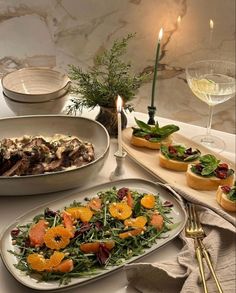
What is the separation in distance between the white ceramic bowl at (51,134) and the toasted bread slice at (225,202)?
0.88 ft

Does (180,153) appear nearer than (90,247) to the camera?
No

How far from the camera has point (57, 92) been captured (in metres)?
1.42

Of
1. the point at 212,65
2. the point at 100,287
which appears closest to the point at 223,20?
the point at 212,65

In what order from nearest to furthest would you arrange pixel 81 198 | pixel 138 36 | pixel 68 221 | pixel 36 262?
pixel 36 262 → pixel 68 221 → pixel 81 198 → pixel 138 36

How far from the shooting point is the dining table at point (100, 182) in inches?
36.2

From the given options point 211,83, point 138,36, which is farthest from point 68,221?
point 138,36

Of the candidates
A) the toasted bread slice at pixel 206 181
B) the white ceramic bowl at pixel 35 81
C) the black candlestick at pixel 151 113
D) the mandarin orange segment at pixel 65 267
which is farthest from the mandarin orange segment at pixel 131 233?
the white ceramic bowl at pixel 35 81

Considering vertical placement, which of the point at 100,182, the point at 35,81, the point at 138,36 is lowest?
the point at 100,182

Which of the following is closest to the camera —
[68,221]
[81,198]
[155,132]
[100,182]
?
[68,221]

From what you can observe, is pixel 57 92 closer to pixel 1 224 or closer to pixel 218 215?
pixel 1 224

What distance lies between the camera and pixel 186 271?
924mm

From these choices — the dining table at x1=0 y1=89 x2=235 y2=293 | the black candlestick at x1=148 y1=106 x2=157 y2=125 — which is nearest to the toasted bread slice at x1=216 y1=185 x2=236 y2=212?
the dining table at x1=0 y1=89 x2=235 y2=293

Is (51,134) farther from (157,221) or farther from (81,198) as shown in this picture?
(157,221)

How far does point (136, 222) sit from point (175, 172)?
27cm
